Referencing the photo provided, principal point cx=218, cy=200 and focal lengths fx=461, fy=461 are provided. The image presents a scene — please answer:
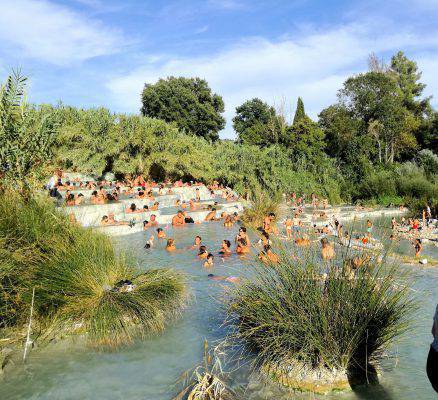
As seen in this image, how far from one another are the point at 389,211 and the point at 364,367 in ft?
75.5

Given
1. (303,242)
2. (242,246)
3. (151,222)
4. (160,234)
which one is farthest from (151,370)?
(151,222)

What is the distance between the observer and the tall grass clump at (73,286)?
596cm

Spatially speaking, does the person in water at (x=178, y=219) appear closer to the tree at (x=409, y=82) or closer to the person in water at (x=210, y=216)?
the person in water at (x=210, y=216)

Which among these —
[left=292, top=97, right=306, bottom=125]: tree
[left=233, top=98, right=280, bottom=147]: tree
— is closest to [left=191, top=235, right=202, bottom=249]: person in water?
[left=233, top=98, right=280, bottom=147]: tree

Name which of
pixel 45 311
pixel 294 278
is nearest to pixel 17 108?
pixel 45 311

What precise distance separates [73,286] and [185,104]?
3807 centimetres

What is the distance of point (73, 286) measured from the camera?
6.11m

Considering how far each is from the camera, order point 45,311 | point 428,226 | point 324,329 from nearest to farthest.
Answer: point 324,329 < point 45,311 < point 428,226

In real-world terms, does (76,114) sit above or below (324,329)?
above

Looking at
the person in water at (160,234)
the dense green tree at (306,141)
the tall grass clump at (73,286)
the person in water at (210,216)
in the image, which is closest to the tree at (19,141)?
the tall grass clump at (73,286)

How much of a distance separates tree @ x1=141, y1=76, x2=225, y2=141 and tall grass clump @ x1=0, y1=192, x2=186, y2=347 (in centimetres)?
3504

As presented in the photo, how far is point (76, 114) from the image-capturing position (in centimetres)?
2591

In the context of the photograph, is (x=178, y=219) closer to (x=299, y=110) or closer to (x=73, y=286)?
(x=73, y=286)

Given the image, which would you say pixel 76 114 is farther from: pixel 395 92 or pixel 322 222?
pixel 395 92
